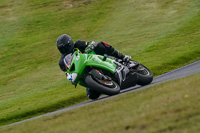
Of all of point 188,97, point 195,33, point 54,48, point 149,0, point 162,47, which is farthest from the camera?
point 149,0

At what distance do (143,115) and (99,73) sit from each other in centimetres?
444

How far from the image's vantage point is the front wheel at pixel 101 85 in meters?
10.9

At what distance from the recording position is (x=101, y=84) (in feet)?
36.3

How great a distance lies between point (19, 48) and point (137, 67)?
23095 millimetres

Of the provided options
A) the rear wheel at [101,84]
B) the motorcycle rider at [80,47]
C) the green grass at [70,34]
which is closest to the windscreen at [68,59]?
the motorcycle rider at [80,47]

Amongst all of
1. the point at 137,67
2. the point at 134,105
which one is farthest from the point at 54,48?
the point at 134,105

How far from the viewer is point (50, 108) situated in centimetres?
1532

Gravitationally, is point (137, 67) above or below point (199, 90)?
below

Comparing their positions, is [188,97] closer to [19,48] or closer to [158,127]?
[158,127]

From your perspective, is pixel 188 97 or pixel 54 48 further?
pixel 54 48

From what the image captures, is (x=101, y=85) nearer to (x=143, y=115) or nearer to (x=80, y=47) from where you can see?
(x=80, y=47)

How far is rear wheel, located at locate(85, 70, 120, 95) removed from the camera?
430 inches

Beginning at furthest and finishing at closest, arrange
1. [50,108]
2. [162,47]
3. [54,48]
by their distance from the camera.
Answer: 1. [54,48]
2. [162,47]
3. [50,108]

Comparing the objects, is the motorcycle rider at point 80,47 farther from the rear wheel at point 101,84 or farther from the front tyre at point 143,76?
the rear wheel at point 101,84
